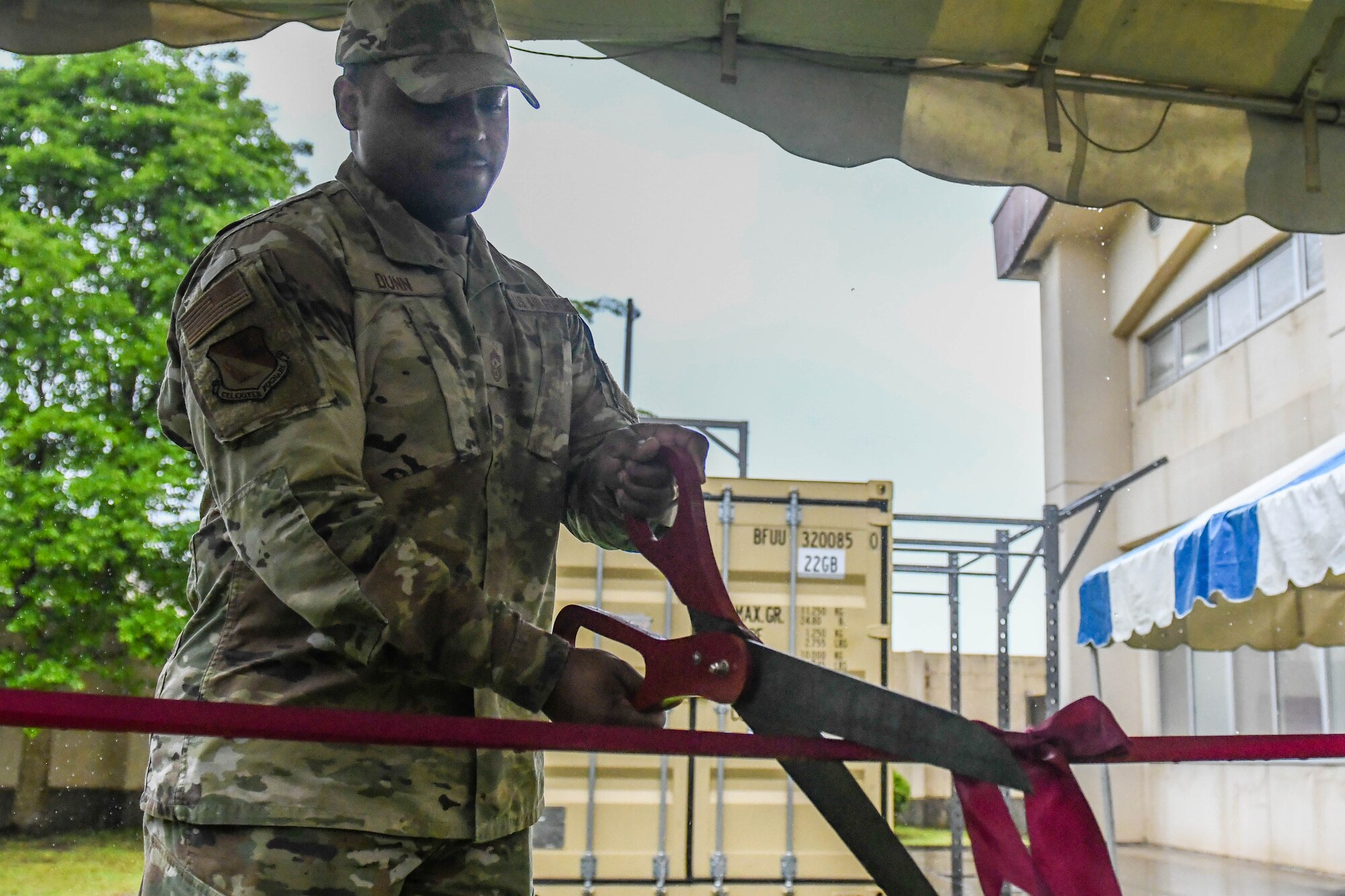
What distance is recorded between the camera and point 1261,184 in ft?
9.93

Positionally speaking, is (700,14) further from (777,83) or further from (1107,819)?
(1107,819)

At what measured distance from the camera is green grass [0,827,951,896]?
10812mm

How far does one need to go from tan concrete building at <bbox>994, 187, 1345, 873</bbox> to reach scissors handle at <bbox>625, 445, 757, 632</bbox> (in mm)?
8764

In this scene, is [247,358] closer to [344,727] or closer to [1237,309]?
[344,727]

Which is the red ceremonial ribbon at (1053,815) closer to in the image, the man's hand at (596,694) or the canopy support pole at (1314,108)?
the man's hand at (596,694)

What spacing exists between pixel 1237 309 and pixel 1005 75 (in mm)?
10169

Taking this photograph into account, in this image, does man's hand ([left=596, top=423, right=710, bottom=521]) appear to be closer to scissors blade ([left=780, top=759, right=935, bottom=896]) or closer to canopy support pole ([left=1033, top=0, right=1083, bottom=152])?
scissors blade ([left=780, top=759, right=935, bottom=896])

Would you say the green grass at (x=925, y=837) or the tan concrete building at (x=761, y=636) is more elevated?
the tan concrete building at (x=761, y=636)

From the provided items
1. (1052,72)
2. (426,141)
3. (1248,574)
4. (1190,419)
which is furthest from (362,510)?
(1190,419)

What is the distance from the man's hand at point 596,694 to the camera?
1.27 metres

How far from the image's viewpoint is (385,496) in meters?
1.45

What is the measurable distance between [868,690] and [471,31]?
3.07ft

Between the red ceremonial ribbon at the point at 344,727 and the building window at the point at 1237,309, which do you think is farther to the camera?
the building window at the point at 1237,309

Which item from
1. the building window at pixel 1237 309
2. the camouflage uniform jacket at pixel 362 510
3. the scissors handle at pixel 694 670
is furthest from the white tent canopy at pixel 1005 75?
the building window at pixel 1237 309
